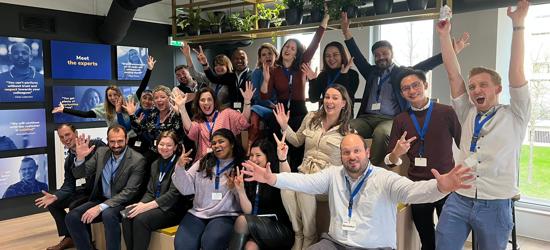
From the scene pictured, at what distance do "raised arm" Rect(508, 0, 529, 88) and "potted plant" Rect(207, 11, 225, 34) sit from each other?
122 inches

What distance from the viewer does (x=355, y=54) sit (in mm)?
3748

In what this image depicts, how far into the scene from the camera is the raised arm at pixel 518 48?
7.68ft

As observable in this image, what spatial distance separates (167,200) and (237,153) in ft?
2.55

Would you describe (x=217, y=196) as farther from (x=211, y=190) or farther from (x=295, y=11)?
(x=295, y=11)

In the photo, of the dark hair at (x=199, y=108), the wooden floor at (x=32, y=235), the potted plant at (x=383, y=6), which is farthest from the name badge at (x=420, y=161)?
the wooden floor at (x=32, y=235)

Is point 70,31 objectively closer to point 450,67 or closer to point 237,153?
point 237,153

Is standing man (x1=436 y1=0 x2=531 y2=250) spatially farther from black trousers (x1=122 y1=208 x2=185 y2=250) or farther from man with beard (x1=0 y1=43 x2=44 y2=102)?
man with beard (x1=0 y1=43 x2=44 y2=102)

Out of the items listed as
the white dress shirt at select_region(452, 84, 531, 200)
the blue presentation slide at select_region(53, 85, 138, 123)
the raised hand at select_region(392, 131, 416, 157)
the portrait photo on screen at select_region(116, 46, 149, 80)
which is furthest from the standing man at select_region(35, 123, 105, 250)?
the white dress shirt at select_region(452, 84, 531, 200)

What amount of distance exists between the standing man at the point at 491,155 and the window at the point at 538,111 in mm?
2899

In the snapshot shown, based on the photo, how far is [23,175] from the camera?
5863 mm

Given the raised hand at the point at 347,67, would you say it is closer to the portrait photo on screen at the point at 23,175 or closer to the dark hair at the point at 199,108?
the dark hair at the point at 199,108

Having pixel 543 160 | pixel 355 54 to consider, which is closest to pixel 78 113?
pixel 355 54

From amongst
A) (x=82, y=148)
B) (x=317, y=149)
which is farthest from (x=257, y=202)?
(x=82, y=148)

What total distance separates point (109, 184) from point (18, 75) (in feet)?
9.24
